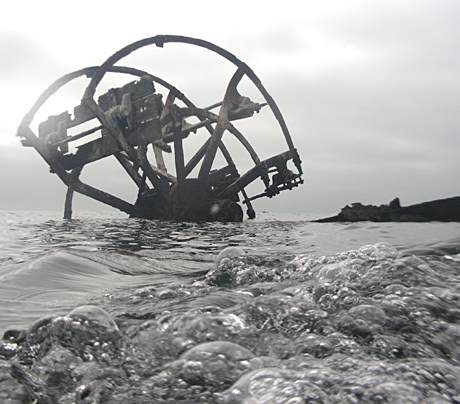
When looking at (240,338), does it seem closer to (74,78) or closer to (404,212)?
(404,212)

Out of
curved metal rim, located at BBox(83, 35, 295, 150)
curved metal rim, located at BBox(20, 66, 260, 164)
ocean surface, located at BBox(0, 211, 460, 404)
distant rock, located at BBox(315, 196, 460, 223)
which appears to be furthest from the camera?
curved metal rim, located at BBox(20, 66, 260, 164)

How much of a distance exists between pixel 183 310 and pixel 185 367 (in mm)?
677

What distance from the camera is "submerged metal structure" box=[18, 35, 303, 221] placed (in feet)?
34.4

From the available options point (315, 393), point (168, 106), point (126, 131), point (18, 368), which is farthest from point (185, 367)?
point (168, 106)

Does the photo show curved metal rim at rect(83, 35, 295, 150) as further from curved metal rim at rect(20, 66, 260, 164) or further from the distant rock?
the distant rock

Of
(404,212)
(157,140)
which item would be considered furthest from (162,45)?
(404,212)

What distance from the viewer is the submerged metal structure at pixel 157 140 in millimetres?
10484

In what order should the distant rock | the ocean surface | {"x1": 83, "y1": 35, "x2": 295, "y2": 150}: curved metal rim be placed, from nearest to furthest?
the ocean surface → the distant rock → {"x1": 83, "y1": 35, "x2": 295, "y2": 150}: curved metal rim

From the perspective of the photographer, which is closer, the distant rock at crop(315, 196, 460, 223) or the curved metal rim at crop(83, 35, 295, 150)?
the distant rock at crop(315, 196, 460, 223)

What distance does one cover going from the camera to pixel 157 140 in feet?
34.7

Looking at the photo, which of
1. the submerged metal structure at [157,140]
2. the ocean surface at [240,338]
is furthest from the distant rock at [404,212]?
the ocean surface at [240,338]

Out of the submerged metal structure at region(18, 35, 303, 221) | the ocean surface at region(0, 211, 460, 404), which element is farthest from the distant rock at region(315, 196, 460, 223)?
the ocean surface at region(0, 211, 460, 404)

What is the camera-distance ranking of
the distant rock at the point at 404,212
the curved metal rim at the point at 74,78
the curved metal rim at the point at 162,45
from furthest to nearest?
the curved metal rim at the point at 74,78
the curved metal rim at the point at 162,45
the distant rock at the point at 404,212

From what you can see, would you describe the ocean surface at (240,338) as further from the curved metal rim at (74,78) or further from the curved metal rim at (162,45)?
the curved metal rim at (74,78)
